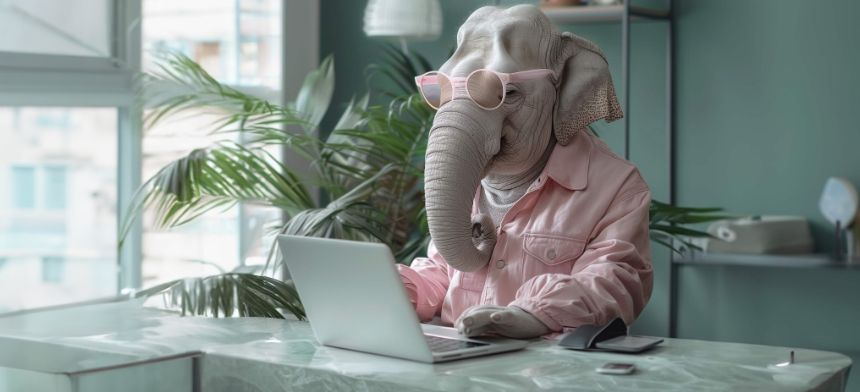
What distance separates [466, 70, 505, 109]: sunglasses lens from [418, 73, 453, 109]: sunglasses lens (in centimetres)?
5

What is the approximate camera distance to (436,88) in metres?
2.23

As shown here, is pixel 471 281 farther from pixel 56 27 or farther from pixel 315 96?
pixel 56 27

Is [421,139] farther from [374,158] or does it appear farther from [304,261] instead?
[304,261]

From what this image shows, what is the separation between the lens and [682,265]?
440 centimetres

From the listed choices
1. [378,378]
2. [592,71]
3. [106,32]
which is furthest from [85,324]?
[106,32]

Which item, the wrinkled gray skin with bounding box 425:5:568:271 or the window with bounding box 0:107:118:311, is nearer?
the wrinkled gray skin with bounding box 425:5:568:271

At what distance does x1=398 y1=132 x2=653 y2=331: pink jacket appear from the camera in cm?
195

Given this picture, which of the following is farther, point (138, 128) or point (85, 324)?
point (138, 128)

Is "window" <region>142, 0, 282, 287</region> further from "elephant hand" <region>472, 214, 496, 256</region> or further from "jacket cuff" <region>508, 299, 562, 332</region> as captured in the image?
"jacket cuff" <region>508, 299, 562, 332</region>

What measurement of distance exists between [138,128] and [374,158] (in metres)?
1.00

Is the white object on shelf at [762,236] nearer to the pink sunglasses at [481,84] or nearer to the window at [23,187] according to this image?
the pink sunglasses at [481,84]

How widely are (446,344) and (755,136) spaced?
2.82 m

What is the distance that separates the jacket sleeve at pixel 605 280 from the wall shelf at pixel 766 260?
1922mm

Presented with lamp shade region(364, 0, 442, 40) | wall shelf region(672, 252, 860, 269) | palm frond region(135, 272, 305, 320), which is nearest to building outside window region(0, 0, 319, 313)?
lamp shade region(364, 0, 442, 40)
